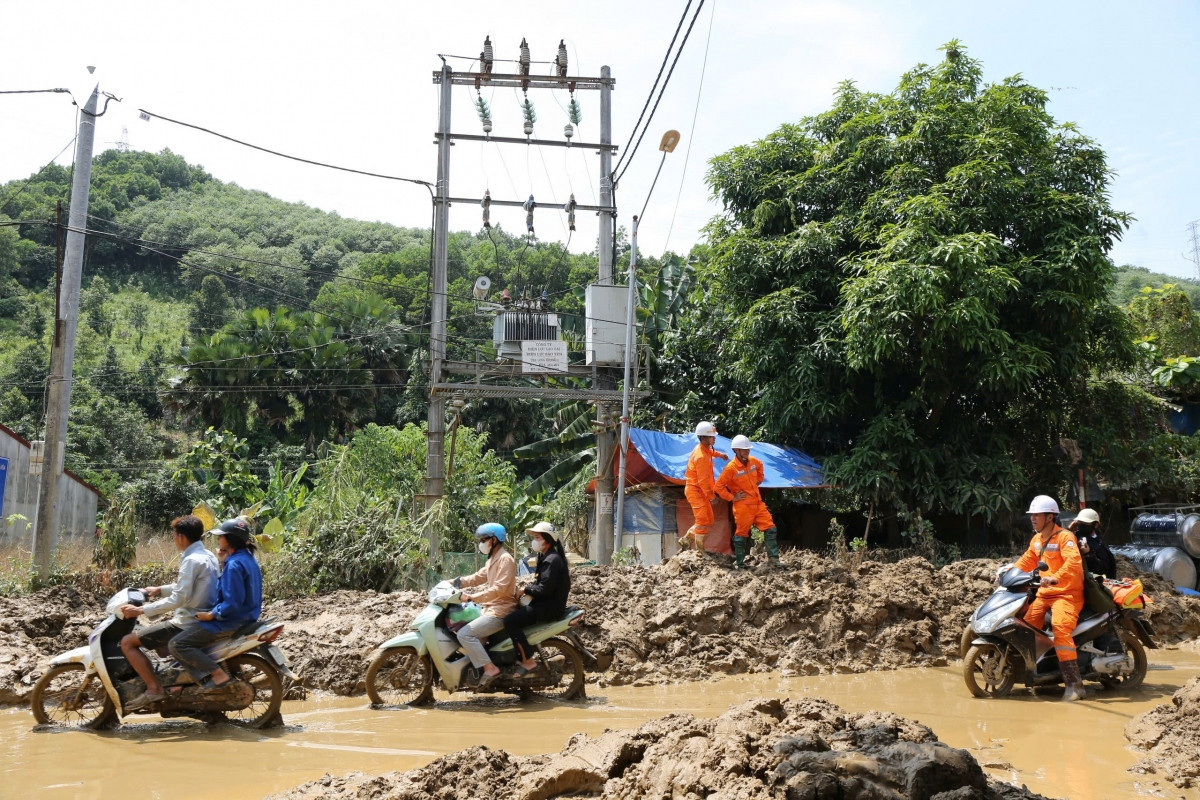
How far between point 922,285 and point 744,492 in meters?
5.48

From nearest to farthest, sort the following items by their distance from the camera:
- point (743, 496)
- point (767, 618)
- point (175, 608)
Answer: point (175, 608)
point (767, 618)
point (743, 496)

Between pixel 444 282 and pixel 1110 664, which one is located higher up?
pixel 444 282

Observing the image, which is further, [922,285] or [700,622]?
[922,285]

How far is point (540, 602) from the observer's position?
818 cm

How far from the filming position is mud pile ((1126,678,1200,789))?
5371 millimetres

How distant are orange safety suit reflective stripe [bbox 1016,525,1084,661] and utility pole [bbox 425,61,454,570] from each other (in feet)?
41.3

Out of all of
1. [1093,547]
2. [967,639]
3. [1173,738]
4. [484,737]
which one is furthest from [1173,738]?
[484,737]

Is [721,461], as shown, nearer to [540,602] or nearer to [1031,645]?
[1031,645]

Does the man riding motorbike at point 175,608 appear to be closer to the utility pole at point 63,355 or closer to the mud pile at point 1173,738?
the mud pile at point 1173,738

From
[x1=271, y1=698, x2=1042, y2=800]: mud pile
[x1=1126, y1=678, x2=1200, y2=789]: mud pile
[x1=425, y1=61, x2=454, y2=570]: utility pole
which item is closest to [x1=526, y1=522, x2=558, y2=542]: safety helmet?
[x1=271, y1=698, x2=1042, y2=800]: mud pile

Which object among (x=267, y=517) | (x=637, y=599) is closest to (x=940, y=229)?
→ (x=637, y=599)

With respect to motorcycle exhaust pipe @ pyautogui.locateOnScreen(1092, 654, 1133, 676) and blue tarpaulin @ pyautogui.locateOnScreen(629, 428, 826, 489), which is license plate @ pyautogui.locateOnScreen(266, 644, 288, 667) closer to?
motorcycle exhaust pipe @ pyautogui.locateOnScreen(1092, 654, 1133, 676)

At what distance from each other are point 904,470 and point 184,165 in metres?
77.0

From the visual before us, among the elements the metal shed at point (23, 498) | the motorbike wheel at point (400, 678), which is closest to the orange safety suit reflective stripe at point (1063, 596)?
the motorbike wheel at point (400, 678)
